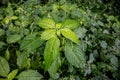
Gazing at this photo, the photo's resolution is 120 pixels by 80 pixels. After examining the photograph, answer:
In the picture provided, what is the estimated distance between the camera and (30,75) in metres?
1.71

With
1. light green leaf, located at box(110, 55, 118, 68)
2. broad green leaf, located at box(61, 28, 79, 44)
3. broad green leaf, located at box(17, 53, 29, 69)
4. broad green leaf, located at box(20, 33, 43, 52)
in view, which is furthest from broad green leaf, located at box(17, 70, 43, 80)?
light green leaf, located at box(110, 55, 118, 68)

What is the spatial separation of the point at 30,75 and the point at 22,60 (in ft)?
0.63

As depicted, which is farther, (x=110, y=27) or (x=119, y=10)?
(x=119, y=10)

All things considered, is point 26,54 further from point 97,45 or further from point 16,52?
point 97,45

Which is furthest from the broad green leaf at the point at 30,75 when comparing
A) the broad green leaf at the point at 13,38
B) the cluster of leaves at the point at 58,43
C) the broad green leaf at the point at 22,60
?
the broad green leaf at the point at 13,38

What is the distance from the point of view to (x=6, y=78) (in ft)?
5.57

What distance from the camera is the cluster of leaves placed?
1.55 meters

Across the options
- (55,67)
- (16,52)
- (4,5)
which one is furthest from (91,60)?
(4,5)

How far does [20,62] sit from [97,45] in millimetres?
778

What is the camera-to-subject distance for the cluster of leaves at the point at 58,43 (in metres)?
1.55

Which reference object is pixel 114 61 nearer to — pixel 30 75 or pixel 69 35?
pixel 69 35

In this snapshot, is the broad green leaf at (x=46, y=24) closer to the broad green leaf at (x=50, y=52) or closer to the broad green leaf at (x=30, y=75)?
the broad green leaf at (x=50, y=52)

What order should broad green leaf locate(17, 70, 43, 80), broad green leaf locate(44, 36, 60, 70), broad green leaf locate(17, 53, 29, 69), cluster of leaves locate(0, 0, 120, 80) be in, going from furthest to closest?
broad green leaf locate(17, 53, 29, 69) → broad green leaf locate(17, 70, 43, 80) → cluster of leaves locate(0, 0, 120, 80) → broad green leaf locate(44, 36, 60, 70)

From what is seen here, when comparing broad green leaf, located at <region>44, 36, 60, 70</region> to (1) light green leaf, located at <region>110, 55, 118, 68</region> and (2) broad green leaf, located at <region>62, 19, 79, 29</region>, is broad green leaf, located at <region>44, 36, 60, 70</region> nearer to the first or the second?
(2) broad green leaf, located at <region>62, 19, 79, 29</region>
